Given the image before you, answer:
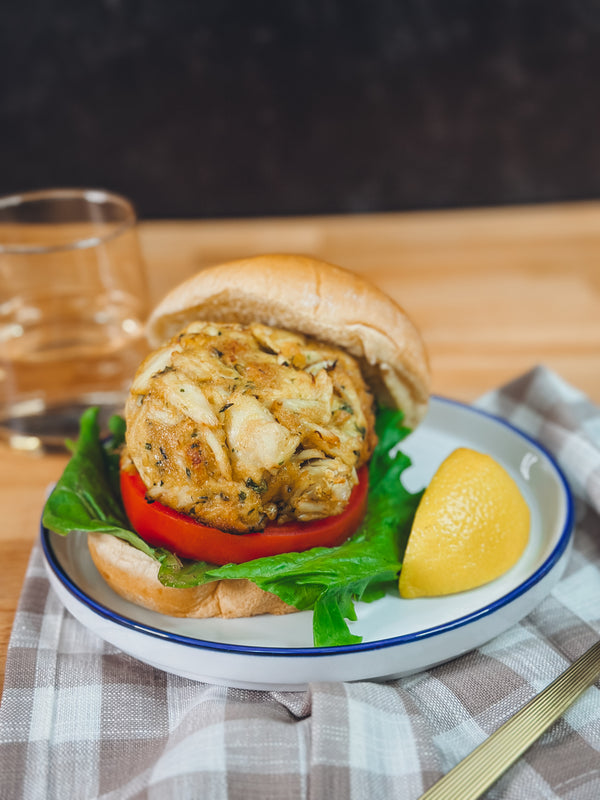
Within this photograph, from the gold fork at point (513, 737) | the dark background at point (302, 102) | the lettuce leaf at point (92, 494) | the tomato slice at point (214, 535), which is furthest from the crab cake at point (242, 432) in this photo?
the dark background at point (302, 102)

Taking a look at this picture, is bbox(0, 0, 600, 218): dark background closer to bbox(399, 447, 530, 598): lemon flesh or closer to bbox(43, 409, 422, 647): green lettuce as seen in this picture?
bbox(43, 409, 422, 647): green lettuce

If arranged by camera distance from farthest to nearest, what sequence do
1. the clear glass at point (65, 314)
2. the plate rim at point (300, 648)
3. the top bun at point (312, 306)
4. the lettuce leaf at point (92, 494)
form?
1. the clear glass at point (65, 314)
2. the top bun at point (312, 306)
3. the lettuce leaf at point (92, 494)
4. the plate rim at point (300, 648)

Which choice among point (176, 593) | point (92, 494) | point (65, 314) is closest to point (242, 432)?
point (176, 593)

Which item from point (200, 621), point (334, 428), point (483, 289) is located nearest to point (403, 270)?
point (483, 289)

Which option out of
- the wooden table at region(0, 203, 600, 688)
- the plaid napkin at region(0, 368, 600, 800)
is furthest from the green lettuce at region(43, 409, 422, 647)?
the wooden table at region(0, 203, 600, 688)

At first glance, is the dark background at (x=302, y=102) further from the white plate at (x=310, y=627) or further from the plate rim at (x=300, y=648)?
the plate rim at (x=300, y=648)

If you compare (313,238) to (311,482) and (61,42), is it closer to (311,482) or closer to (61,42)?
(61,42)

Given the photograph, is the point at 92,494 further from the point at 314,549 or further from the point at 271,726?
the point at 271,726
